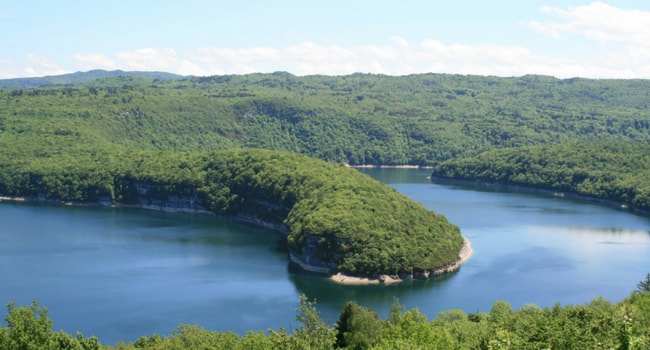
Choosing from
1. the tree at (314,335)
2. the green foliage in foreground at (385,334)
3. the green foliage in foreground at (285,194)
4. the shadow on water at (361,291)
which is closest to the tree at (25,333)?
the green foliage in foreground at (385,334)

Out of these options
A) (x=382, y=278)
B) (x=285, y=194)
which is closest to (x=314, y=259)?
(x=382, y=278)

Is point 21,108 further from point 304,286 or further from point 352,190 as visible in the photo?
point 304,286

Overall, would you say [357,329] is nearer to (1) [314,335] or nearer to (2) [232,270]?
(1) [314,335]

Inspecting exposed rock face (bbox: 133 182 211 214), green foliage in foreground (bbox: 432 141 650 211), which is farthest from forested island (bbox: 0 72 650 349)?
green foliage in foreground (bbox: 432 141 650 211)

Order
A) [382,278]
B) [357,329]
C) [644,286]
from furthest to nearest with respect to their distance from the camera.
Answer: [382,278] → [644,286] → [357,329]

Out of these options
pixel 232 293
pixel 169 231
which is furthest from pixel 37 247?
pixel 232 293

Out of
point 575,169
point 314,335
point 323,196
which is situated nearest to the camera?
point 314,335

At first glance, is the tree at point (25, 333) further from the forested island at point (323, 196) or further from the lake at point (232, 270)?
the lake at point (232, 270)
